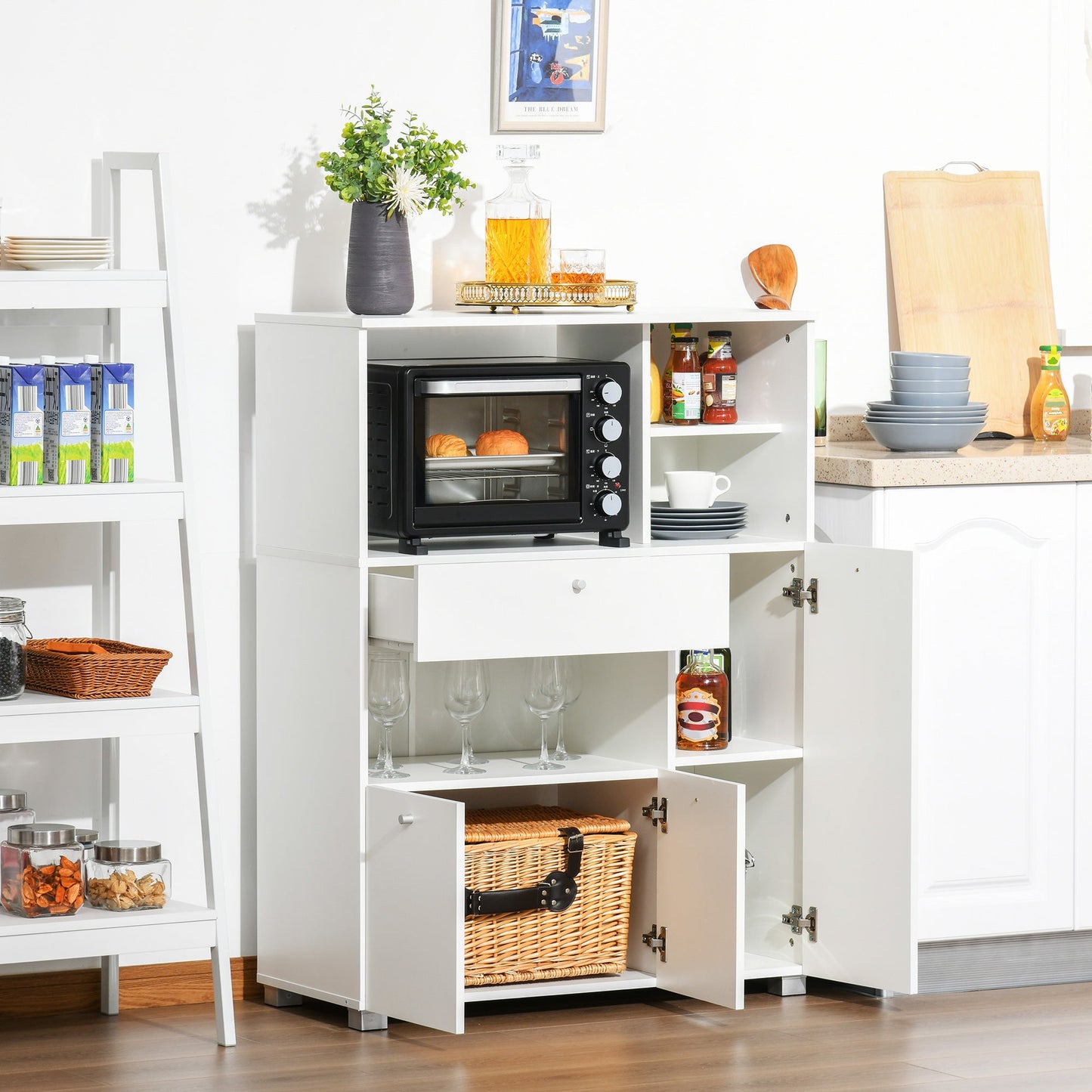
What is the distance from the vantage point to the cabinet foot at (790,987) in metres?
3.37

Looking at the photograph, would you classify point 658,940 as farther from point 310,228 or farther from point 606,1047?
point 310,228

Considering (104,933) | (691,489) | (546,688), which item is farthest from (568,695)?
(104,933)

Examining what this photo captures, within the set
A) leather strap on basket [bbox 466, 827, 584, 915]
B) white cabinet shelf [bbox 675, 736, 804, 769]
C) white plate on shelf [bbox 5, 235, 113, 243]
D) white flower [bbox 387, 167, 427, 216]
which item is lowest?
leather strap on basket [bbox 466, 827, 584, 915]

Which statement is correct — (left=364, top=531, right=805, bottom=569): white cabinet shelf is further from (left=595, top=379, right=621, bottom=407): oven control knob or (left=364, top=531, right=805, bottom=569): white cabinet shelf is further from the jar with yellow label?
the jar with yellow label

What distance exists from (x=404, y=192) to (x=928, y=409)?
1.06 metres

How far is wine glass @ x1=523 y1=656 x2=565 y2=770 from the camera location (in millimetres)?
3297

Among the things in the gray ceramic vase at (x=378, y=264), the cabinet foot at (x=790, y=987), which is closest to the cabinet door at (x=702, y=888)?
the cabinet foot at (x=790, y=987)

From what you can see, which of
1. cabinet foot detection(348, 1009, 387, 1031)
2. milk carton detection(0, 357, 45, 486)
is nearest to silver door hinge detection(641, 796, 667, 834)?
cabinet foot detection(348, 1009, 387, 1031)

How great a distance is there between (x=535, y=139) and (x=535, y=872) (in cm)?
140

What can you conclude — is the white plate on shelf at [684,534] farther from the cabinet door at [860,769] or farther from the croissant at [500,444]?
the croissant at [500,444]

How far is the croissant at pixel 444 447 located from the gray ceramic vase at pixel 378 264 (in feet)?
0.78

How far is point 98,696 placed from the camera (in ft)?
9.71

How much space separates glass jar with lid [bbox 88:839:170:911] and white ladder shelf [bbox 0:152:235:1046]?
0.02 metres

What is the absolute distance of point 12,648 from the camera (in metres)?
2.94
